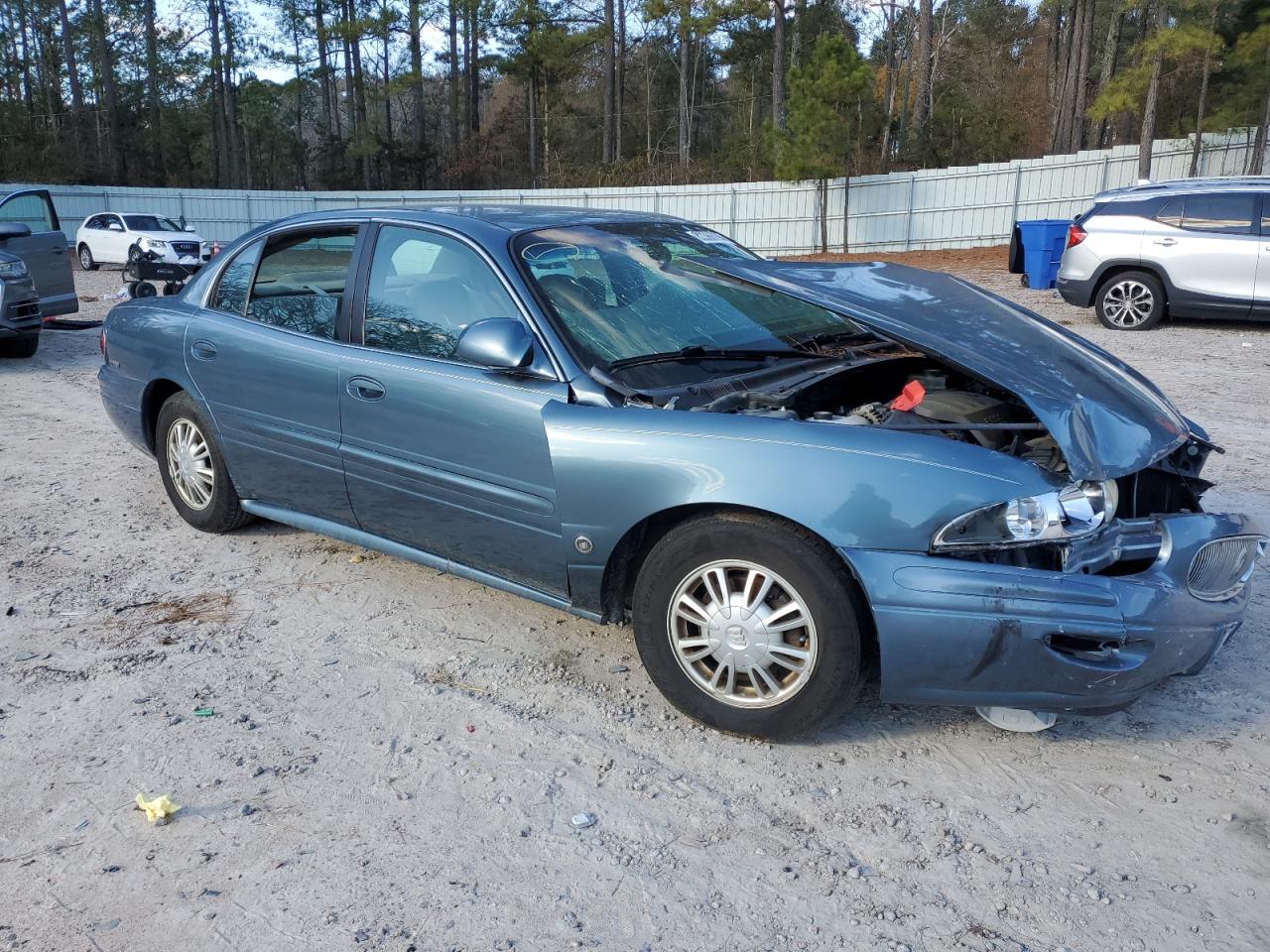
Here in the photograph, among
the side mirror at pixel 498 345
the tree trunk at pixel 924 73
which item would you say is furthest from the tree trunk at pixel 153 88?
the side mirror at pixel 498 345

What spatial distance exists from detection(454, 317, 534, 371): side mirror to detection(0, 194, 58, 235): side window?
9758 mm

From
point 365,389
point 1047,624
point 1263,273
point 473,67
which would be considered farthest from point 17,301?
point 473,67

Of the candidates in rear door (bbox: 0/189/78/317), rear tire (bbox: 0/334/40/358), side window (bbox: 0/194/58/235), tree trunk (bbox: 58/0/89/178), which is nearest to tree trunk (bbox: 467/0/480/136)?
tree trunk (bbox: 58/0/89/178)

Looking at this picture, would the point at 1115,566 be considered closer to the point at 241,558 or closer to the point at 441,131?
the point at 241,558

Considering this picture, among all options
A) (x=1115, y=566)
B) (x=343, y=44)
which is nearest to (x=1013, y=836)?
(x=1115, y=566)

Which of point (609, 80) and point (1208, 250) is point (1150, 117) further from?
point (609, 80)

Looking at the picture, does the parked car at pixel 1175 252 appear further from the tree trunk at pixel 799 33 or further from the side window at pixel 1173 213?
the tree trunk at pixel 799 33

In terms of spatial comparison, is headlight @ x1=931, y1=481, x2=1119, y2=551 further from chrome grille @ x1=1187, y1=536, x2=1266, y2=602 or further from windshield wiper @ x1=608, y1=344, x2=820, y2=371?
windshield wiper @ x1=608, y1=344, x2=820, y2=371

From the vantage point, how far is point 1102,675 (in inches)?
112

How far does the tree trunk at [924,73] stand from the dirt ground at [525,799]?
97.2 ft

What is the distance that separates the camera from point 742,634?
10.3 feet

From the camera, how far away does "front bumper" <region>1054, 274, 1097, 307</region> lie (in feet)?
40.1

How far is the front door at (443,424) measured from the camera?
354cm

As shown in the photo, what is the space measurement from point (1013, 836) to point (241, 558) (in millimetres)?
3680
